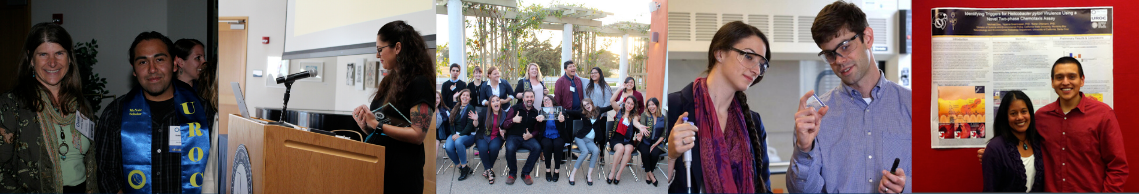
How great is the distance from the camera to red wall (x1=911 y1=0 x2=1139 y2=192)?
3.15 m

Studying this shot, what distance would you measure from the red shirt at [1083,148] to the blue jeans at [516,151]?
9.86 feet

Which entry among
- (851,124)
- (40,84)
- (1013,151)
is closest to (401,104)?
(40,84)

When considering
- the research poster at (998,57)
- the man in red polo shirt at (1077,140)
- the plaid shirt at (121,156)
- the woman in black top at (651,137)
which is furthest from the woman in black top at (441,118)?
the man in red polo shirt at (1077,140)

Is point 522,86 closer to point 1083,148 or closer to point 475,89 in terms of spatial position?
point 475,89

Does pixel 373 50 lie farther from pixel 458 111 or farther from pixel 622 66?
pixel 622 66

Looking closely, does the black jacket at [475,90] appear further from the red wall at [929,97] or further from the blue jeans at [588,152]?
the red wall at [929,97]

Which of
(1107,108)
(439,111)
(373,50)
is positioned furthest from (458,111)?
(1107,108)

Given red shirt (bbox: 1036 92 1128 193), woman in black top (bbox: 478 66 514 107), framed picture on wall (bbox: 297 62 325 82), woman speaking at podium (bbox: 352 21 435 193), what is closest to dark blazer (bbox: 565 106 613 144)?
woman in black top (bbox: 478 66 514 107)

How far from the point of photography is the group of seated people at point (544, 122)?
2.85 m

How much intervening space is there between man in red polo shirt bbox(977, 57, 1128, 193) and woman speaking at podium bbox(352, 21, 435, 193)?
3261mm

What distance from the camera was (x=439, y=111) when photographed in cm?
285

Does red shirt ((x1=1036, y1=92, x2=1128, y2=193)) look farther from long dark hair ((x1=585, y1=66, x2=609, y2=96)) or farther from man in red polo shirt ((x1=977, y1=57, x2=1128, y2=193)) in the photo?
long dark hair ((x1=585, y1=66, x2=609, y2=96))

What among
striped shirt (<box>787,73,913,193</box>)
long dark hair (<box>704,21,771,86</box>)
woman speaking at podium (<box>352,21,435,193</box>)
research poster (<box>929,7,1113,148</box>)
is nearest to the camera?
long dark hair (<box>704,21,771,86</box>)

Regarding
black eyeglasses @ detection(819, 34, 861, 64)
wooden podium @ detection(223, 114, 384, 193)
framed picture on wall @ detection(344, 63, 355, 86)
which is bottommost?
wooden podium @ detection(223, 114, 384, 193)
